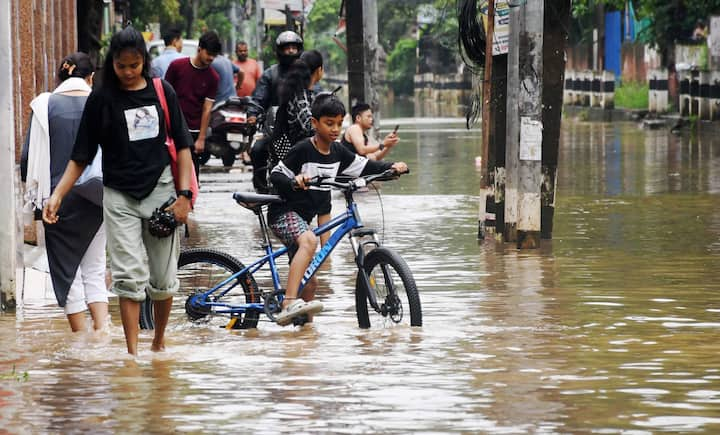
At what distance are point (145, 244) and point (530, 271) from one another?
4.53m

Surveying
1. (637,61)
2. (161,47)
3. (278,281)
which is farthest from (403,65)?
(278,281)

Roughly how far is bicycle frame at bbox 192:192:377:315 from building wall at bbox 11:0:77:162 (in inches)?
136

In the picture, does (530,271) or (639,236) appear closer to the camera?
(530,271)

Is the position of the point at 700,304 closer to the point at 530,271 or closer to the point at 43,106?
the point at 530,271

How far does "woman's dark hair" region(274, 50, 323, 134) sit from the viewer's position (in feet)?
42.5

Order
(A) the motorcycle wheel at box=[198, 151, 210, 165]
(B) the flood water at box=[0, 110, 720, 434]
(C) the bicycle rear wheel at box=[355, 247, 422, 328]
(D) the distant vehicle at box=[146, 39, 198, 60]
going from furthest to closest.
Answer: (D) the distant vehicle at box=[146, 39, 198, 60], (A) the motorcycle wheel at box=[198, 151, 210, 165], (C) the bicycle rear wheel at box=[355, 247, 422, 328], (B) the flood water at box=[0, 110, 720, 434]

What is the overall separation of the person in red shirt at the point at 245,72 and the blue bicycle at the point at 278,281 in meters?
17.4

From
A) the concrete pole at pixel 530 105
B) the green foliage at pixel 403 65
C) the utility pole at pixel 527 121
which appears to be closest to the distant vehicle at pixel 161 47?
the utility pole at pixel 527 121

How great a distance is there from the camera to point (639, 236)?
15195mm

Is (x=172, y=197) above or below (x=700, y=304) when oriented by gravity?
above

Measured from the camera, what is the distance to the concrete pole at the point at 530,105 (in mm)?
14008

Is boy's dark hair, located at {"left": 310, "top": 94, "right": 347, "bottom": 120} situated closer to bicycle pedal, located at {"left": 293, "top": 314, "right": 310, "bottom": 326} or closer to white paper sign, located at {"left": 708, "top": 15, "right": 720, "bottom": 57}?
bicycle pedal, located at {"left": 293, "top": 314, "right": 310, "bottom": 326}

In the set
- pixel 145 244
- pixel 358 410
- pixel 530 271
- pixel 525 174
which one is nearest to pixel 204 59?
pixel 525 174

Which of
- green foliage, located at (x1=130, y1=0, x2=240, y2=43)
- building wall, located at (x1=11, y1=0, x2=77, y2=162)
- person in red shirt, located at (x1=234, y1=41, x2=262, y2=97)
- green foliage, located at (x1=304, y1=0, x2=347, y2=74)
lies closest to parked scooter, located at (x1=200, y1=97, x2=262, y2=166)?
building wall, located at (x1=11, y1=0, x2=77, y2=162)
